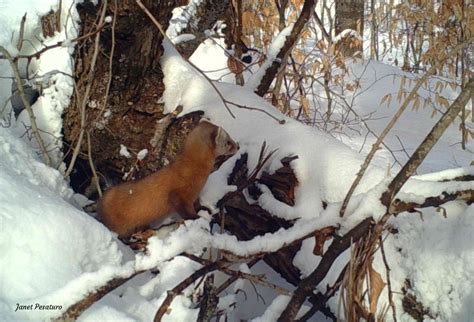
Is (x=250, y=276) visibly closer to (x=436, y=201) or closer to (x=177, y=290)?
(x=177, y=290)

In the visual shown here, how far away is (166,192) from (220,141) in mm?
270

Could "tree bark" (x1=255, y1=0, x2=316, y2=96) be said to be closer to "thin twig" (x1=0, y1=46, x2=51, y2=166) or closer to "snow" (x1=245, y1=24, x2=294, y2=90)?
"snow" (x1=245, y1=24, x2=294, y2=90)

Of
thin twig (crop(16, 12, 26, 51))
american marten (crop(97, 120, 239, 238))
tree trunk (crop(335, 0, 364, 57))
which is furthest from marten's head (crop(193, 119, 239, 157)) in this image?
tree trunk (crop(335, 0, 364, 57))

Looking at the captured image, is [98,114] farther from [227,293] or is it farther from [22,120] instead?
[227,293]

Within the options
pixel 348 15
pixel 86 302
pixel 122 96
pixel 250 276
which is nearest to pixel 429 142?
pixel 250 276

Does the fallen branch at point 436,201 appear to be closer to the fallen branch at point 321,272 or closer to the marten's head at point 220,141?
the fallen branch at point 321,272

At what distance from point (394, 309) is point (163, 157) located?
121 cm

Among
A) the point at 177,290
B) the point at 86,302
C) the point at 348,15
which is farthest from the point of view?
the point at 348,15

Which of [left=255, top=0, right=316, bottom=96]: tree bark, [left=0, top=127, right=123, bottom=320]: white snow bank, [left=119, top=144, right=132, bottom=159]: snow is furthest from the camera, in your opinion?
[left=255, top=0, right=316, bottom=96]: tree bark

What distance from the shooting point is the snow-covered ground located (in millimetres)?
1304

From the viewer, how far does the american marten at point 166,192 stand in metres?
1.97

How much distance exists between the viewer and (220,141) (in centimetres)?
202

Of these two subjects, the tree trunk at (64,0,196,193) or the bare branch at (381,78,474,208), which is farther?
the tree trunk at (64,0,196,193)

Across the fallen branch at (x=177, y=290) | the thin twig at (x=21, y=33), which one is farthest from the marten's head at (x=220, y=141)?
the thin twig at (x=21, y=33)
